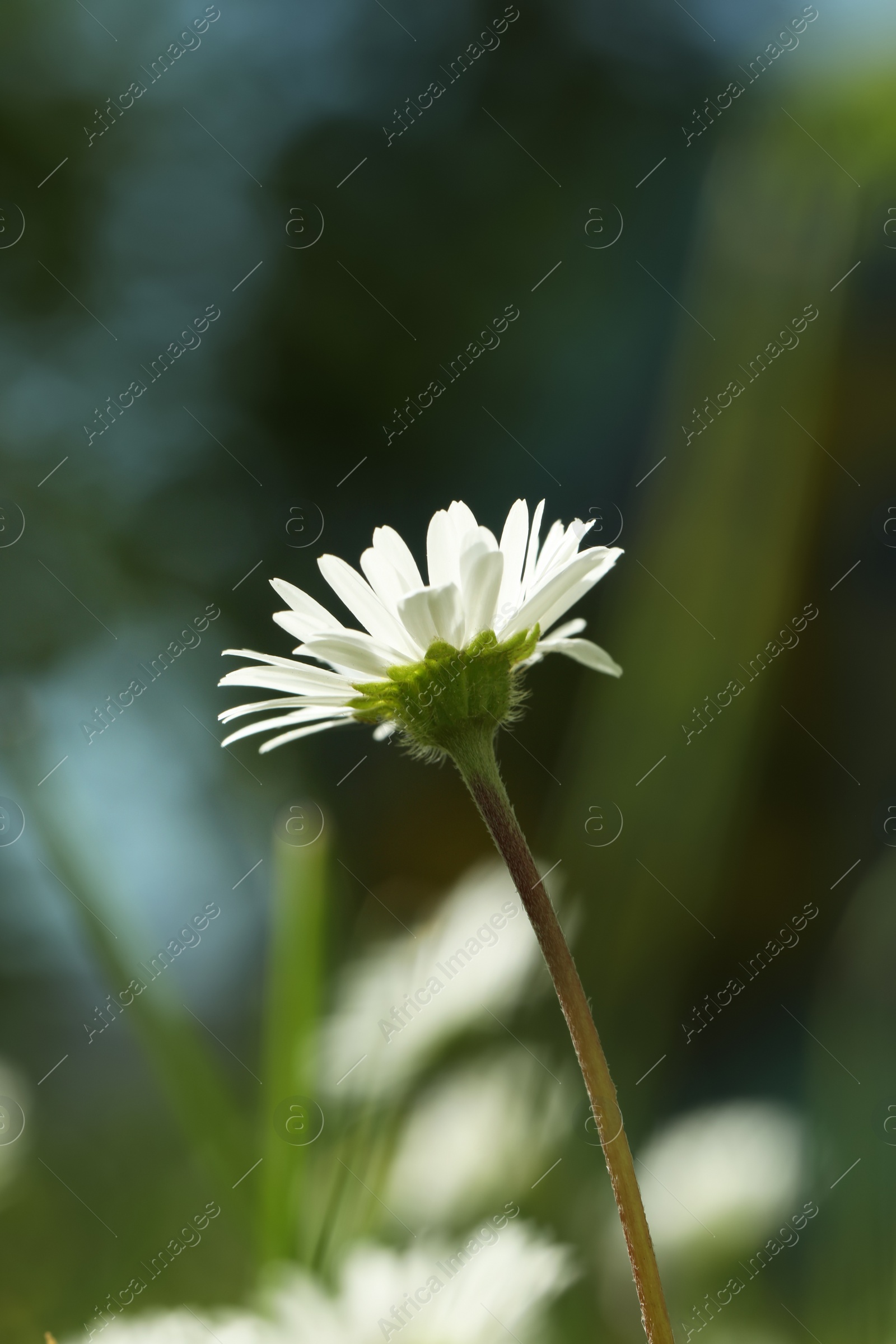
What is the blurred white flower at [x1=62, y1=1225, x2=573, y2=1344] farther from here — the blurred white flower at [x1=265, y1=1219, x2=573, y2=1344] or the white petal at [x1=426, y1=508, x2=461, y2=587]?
the white petal at [x1=426, y1=508, x2=461, y2=587]

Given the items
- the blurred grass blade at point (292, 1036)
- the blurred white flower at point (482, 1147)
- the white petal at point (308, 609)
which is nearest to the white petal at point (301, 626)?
the white petal at point (308, 609)

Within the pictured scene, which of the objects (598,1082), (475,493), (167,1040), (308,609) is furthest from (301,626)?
(475,493)

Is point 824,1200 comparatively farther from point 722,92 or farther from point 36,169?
point 36,169

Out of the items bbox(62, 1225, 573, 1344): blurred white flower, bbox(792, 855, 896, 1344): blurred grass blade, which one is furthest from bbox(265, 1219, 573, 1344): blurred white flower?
bbox(792, 855, 896, 1344): blurred grass blade

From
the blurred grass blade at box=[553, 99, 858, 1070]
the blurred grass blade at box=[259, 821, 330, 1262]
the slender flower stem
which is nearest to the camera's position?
the slender flower stem

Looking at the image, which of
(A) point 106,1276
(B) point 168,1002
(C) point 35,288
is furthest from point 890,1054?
(C) point 35,288

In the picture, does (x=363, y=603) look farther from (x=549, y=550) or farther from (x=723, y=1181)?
(x=723, y=1181)
